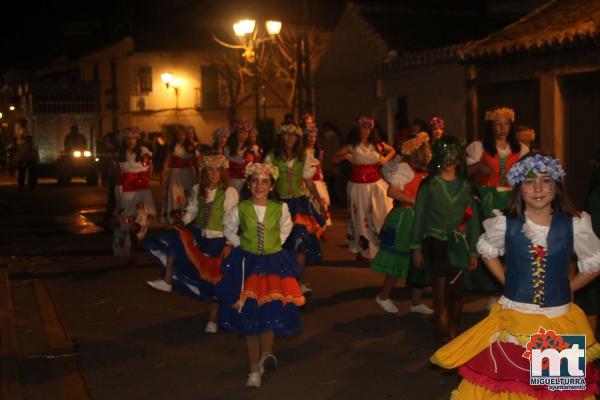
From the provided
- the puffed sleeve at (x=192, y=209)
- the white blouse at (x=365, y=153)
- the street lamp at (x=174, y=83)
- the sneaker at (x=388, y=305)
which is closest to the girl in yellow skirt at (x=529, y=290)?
the sneaker at (x=388, y=305)

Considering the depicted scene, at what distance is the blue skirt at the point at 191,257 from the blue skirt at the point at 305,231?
1.51 meters

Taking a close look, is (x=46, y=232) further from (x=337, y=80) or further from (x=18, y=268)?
(x=337, y=80)

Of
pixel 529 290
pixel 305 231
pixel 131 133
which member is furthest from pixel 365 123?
pixel 529 290

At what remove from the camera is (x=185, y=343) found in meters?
8.85

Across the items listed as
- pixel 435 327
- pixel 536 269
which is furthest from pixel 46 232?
pixel 536 269

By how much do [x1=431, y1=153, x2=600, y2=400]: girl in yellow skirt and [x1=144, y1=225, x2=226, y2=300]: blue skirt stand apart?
159 inches

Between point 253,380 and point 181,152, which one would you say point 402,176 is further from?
point 181,152

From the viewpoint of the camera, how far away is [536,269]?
5410 mm

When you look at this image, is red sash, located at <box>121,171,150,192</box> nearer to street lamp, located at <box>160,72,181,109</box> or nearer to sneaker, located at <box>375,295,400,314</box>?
sneaker, located at <box>375,295,400,314</box>

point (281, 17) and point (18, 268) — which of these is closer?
point (18, 268)

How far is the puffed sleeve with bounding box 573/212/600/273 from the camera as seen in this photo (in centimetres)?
546

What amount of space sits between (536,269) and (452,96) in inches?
608

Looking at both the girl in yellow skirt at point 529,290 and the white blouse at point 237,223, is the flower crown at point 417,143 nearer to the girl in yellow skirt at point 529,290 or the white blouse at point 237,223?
the white blouse at point 237,223

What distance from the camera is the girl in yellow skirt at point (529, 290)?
529cm
